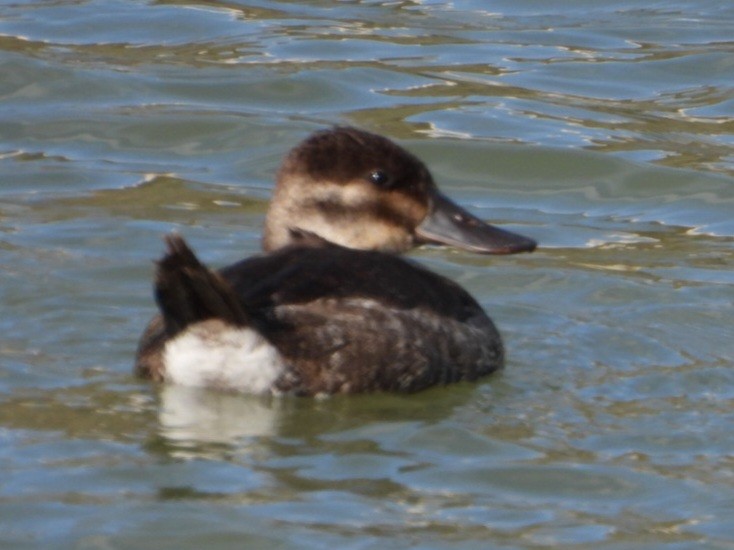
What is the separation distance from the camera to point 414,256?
9102 millimetres

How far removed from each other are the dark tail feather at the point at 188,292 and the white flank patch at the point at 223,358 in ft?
0.14

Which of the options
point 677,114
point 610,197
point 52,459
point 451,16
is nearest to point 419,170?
point 52,459

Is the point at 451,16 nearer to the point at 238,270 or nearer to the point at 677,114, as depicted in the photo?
the point at 677,114

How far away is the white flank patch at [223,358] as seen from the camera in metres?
6.36

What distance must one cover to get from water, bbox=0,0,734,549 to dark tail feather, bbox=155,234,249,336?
0.36 m

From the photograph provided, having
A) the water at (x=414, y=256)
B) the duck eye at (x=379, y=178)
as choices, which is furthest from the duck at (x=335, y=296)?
the water at (x=414, y=256)

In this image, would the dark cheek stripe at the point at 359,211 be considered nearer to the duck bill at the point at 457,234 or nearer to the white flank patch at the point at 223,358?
the duck bill at the point at 457,234

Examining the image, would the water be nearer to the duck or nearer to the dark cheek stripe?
the duck

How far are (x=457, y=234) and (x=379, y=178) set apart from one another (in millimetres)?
468

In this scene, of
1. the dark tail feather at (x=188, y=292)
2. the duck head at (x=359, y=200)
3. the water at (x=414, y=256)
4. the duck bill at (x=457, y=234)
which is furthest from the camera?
the duck bill at (x=457, y=234)

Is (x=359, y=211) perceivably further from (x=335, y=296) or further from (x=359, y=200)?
(x=335, y=296)

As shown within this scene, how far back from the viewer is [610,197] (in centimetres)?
1017

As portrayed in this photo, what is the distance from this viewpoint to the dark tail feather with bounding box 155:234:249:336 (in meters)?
6.05

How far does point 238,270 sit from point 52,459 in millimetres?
1056
